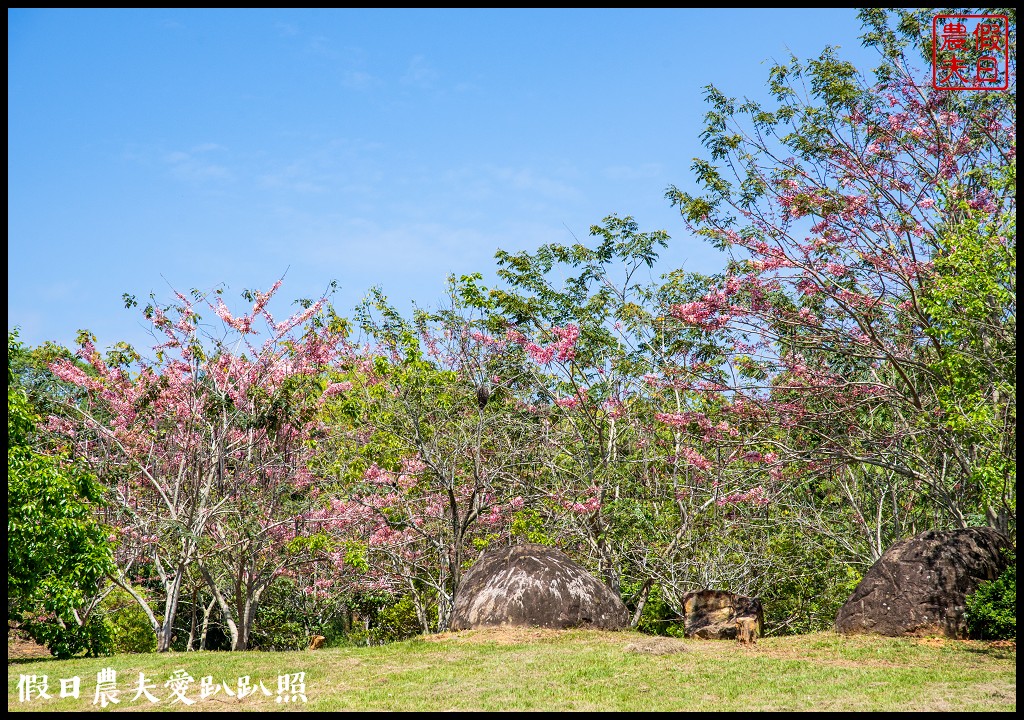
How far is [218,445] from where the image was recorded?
591 inches

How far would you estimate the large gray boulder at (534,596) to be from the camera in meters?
12.9

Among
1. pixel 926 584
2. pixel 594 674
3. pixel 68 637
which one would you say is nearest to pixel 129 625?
pixel 68 637

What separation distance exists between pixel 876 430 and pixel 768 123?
5.67 metres

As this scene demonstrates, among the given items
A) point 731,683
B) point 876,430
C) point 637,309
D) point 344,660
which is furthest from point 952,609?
point 344,660

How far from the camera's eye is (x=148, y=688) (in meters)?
9.32

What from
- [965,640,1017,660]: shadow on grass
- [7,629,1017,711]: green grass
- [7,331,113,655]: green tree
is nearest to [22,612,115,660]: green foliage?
[7,331,113,655]: green tree

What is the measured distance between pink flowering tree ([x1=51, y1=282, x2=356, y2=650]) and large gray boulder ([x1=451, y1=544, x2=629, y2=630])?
11.3 feet

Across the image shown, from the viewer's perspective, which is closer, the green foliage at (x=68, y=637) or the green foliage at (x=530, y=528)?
the green foliage at (x=68, y=637)

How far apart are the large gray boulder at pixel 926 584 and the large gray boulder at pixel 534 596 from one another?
3627 millimetres

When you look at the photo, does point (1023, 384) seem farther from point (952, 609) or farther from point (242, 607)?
point (242, 607)

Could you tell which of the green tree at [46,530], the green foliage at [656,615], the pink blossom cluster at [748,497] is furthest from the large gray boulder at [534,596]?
the green tree at [46,530]

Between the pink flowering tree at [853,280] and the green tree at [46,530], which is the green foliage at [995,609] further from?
the green tree at [46,530]

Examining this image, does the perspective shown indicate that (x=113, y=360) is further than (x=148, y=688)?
Yes

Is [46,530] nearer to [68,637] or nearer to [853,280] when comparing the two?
[68,637]
